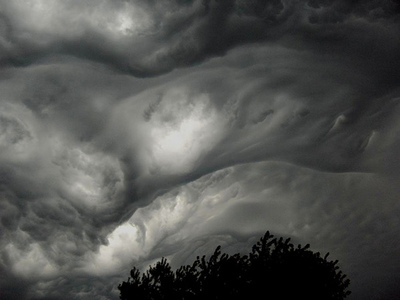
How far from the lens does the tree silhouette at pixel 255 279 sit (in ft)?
56.9

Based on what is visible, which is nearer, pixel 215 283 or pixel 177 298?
pixel 215 283

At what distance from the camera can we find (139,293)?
68.2 ft

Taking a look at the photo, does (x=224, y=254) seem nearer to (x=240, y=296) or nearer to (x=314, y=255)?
(x=240, y=296)

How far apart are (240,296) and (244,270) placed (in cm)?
183

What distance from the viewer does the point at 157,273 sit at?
21375 millimetres

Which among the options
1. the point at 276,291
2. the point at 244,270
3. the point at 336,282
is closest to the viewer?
the point at 276,291

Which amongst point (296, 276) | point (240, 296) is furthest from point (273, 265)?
point (240, 296)

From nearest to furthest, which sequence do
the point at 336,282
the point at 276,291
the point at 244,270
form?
the point at 276,291 < the point at 244,270 < the point at 336,282

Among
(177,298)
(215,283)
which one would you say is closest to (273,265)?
(215,283)

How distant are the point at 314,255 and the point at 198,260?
30.3 feet

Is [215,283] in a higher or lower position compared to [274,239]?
lower

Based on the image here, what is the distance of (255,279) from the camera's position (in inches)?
703

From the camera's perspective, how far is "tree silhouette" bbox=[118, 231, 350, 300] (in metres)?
17.3

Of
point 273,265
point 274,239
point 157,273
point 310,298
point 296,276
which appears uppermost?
point 157,273
